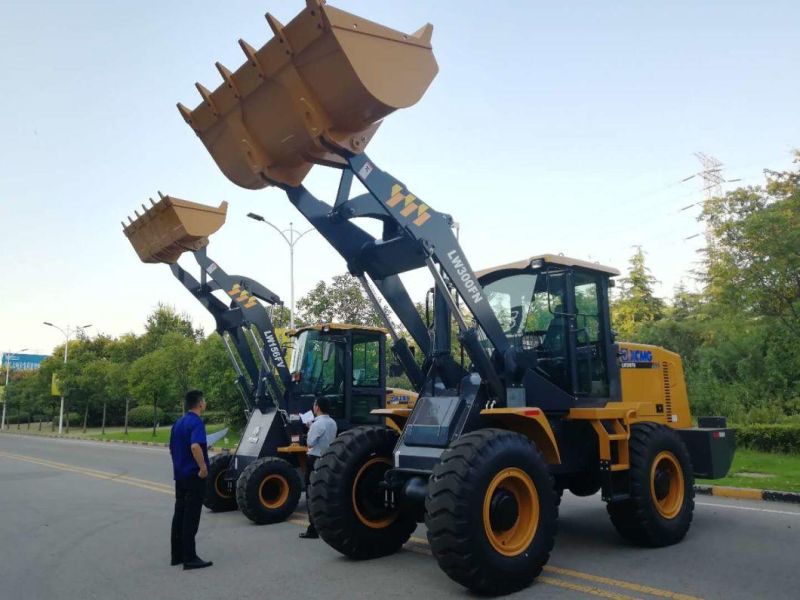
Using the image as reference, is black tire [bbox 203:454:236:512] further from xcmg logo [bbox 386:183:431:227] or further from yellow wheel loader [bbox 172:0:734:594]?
xcmg logo [bbox 386:183:431:227]

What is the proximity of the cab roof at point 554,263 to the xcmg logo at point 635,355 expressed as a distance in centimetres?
97

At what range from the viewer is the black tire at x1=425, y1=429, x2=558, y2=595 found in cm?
510

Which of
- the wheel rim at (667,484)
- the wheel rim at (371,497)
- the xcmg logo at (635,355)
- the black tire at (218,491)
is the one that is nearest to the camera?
the wheel rim at (371,497)

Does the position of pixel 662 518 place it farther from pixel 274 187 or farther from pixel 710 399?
pixel 710 399

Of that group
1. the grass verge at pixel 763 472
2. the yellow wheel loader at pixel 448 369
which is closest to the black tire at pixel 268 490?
the yellow wheel loader at pixel 448 369

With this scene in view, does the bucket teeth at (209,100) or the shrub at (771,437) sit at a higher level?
the bucket teeth at (209,100)

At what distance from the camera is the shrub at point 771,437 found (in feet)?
47.3

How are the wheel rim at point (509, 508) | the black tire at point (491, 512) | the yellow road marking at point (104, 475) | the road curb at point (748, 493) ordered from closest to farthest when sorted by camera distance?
the black tire at point (491, 512) < the wheel rim at point (509, 508) < the road curb at point (748, 493) < the yellow road marking at point (104, 475)

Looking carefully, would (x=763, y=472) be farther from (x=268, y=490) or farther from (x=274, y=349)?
(x=274, y=349)

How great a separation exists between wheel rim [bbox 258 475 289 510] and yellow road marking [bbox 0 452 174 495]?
4.48m

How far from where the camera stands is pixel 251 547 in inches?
297

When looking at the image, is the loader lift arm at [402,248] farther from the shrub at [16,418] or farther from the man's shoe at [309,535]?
the shrub at [16,418]

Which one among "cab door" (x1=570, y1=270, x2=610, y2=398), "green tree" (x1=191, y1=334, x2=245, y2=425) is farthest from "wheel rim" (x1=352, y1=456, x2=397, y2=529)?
"green tree" (x1=191, y1=334, x2=245, y2=425)

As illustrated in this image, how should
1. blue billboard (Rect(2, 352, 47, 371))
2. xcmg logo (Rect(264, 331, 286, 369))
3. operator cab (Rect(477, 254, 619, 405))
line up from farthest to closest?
1. blue billboard (Rect(2, 352, 47, 371))
2. xcmg logo (Rect(264, 331, 286, 369))
3. operator cab (Rect(477, 254, 619, 405))
